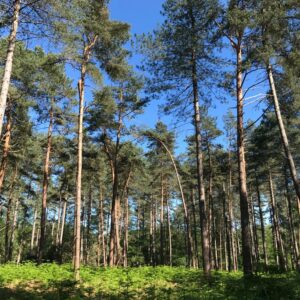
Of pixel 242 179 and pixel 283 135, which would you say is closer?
pixel 242 179

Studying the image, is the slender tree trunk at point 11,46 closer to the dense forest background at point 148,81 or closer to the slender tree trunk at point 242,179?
the dense forest background at point 148,81

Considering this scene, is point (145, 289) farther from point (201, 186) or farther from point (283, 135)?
point (283, 135)

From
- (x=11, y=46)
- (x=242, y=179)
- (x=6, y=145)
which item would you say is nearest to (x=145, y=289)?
(x=242, y=179)

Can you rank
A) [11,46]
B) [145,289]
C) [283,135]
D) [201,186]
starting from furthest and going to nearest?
[283,135]
[201,186]
[145,289]
[11,46]

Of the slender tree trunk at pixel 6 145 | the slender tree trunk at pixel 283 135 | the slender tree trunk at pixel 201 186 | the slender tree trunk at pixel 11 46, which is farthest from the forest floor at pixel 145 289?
the slender tree trunk at pixel 6 145

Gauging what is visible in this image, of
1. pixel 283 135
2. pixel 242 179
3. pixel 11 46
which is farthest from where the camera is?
pixel 283 135

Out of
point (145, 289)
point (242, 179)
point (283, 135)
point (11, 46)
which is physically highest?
point (11, 46)

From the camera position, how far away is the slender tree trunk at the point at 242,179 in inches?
442

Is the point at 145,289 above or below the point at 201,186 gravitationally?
below

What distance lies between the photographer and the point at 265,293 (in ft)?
27.5

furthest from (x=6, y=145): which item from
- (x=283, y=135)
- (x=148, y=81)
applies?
(x=283, y=135)

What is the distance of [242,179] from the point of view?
39.5 feet

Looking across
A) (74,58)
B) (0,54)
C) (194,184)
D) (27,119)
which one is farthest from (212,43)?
(194,184)

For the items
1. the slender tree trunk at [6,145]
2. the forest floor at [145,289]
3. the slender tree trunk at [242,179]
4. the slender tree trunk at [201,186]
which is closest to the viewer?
the forest floor at [145,289]
